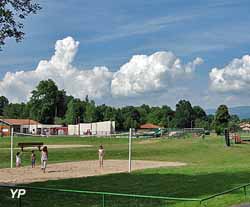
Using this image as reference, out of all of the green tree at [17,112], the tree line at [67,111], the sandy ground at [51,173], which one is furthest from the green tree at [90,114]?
the sandy ground at [51,173]

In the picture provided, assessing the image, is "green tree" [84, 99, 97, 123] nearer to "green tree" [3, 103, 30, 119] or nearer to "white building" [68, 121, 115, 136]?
"white building" [68, 121, 115, 136]

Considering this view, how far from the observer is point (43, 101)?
167m

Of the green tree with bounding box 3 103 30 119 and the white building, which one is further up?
the green tree with bounding box 3 103 30 119

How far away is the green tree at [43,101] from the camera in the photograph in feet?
544

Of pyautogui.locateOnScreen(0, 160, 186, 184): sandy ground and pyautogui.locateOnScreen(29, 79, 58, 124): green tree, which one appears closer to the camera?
pyautogui.locateOnScreen(0, 160, 186, 184): sandy ground

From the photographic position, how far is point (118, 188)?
20.8 meters

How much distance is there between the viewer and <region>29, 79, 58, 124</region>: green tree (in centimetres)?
16575

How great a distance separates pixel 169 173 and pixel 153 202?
41.5 ft

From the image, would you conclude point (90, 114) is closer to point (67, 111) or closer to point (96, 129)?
point (67, 111)

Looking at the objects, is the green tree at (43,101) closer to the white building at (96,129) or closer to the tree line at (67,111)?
the tree line at (67,111)

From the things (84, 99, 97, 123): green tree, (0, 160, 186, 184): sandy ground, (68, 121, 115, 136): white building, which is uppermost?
(84, 99, 97, 123): green tree

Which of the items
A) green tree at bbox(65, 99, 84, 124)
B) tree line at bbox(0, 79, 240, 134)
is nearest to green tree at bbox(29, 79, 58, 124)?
tree line at bbox(0, 79, 240, 134)

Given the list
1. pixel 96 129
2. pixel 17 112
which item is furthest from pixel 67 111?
pixel 96 129

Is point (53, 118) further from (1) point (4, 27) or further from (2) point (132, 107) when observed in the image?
(1) point (4, 27)
